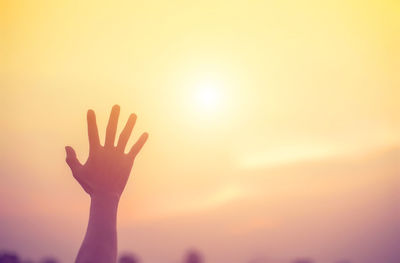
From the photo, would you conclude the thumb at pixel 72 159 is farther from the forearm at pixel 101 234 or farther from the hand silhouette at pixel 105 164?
the forearm at pixel 101 234

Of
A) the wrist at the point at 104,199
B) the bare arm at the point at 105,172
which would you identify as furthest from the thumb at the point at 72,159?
the wrist at the point at 104,199

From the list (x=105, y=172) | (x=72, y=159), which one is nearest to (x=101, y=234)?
(x=105, y=172)

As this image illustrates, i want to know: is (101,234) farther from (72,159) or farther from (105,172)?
(72,159)

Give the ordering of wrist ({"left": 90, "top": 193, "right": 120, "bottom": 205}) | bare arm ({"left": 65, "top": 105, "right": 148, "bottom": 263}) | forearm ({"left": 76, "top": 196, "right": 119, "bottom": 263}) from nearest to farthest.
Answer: forearm ({"left": 76, "top": 196, "right": 119, "bottom": 263}) → bare arm ({"left": 65, "top": 105, "right": 148, "bottom": 263}) → wrist ({"left": 90, "top": 193, "right": 120, "bottom": 205})

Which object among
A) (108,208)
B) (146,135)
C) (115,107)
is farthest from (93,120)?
(108,208)

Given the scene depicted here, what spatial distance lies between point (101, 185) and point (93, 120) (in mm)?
515

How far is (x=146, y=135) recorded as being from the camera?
3.55 meters

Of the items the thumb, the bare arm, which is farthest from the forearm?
the thumb

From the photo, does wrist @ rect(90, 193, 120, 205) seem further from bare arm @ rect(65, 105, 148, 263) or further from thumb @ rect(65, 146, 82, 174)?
thumb @ rect(65, 146, 82, 174)

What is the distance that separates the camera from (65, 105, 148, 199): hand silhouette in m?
3.38

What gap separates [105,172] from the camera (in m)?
3.44

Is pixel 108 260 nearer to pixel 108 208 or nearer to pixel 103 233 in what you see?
pixel 103 233

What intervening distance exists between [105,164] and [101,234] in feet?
1.97

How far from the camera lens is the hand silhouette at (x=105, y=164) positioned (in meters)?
3.38
